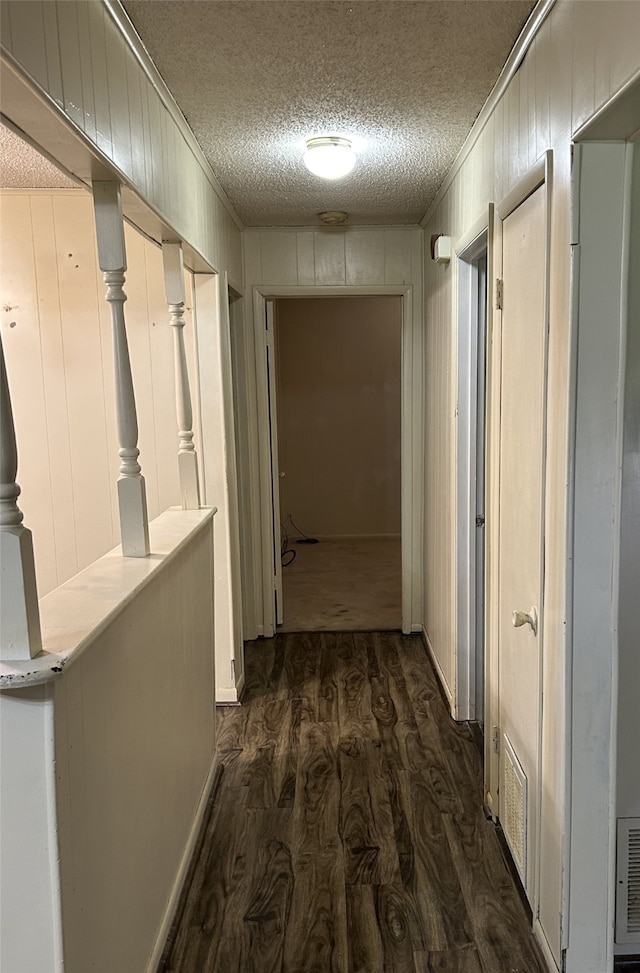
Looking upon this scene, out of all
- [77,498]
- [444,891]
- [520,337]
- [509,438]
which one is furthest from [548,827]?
[77,498]

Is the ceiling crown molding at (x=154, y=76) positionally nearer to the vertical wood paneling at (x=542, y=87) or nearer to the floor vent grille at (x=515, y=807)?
the vertical wood paneling at (x=542, y=87)

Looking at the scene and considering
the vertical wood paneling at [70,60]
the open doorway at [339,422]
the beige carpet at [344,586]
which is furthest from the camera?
the open doorway at [339,422]

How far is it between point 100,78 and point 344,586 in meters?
4.04

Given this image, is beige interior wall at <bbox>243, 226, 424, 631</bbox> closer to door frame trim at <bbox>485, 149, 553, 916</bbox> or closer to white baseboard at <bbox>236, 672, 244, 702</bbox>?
white baseboard at <bbox>236, 672, 244, 702</bbox>

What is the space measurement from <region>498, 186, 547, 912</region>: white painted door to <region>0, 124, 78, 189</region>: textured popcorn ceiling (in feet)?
5.25

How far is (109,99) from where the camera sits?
5.14 ft

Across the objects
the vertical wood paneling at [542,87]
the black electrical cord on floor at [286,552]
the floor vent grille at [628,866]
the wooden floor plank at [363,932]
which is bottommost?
the wooden floor plank at [363,932]

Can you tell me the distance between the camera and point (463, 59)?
73.6 inches

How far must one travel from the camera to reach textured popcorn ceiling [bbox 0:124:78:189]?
2404 mm

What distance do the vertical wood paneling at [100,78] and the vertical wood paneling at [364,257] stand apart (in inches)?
95.7

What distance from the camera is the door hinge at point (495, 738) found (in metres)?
2.26

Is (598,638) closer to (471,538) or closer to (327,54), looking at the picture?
(471,538)

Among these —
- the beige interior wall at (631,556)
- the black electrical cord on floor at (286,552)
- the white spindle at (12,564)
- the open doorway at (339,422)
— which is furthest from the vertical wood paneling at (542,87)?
the open doorway at (339,422)

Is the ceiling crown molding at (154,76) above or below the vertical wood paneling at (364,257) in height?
above
